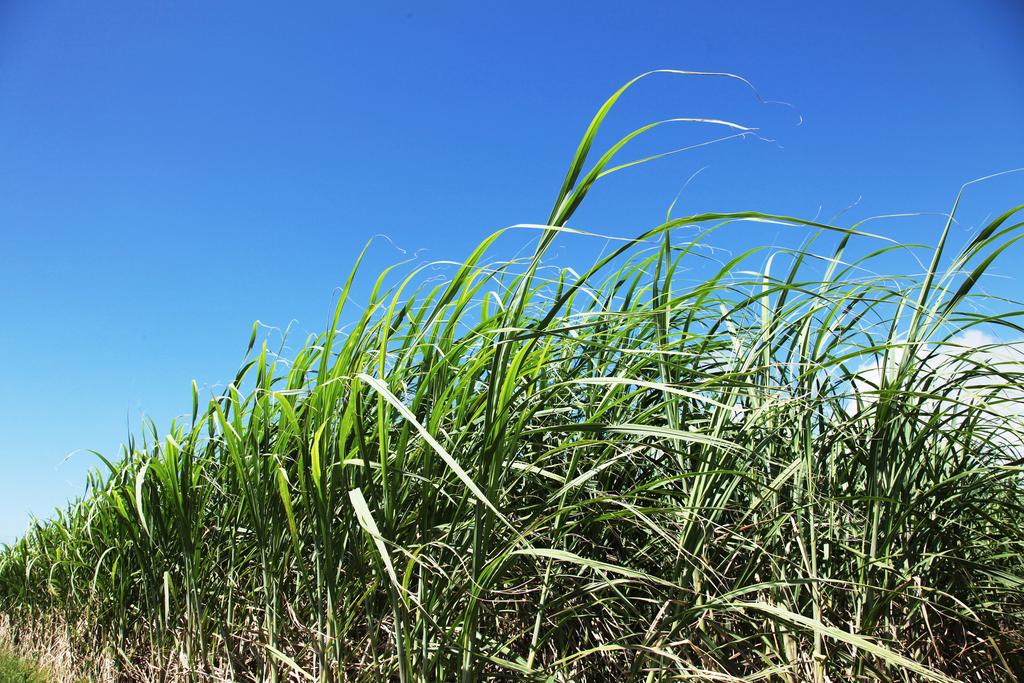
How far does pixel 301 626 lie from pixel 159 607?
103cm

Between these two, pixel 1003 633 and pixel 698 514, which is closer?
pixel 698 514

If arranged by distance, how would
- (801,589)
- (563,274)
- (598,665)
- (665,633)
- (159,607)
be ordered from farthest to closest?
(159,607) → (563,274) → (598,665) → (801,589) → (665,633)

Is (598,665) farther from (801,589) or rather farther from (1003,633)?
(1003,633)

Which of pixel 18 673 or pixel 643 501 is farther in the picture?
pixel 18 673

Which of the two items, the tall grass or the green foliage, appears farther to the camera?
the green foliage

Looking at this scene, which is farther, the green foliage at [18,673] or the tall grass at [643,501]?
the green foliage at [18,673]

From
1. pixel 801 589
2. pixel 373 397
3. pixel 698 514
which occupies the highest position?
pixel 373 397

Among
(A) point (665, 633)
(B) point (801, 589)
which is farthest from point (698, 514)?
(B) point (801, 589)

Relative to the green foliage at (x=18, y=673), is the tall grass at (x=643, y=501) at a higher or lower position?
higher

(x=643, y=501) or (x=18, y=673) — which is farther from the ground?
(x=643, y=501)

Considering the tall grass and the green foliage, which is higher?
the tall grass

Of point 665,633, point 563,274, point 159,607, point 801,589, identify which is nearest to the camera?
point 665,633

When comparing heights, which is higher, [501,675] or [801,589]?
[801,589]

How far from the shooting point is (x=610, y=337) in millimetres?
1475
